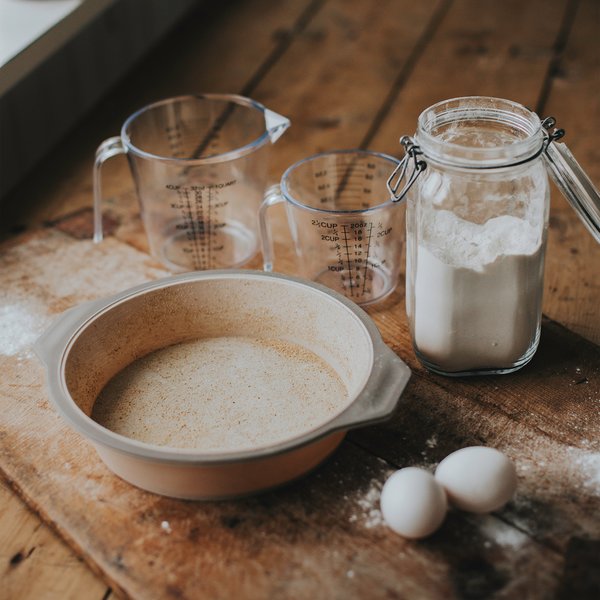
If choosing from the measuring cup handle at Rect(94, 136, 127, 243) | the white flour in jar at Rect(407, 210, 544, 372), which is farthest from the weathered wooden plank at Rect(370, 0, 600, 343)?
the measuring cup handle at Rect(94, 136, 127, 243)

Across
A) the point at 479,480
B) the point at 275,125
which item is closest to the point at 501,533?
the point at 479,480

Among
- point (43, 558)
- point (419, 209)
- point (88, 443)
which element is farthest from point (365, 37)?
point (43, 558)

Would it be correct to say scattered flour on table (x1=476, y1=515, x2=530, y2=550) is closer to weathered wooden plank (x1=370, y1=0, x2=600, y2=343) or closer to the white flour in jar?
the white flour in jar

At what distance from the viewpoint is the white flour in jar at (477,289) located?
71cm

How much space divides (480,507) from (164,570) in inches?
9.6

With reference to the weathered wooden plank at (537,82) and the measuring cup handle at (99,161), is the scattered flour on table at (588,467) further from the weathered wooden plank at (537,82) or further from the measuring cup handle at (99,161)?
the measuring cup handle at (99,161)

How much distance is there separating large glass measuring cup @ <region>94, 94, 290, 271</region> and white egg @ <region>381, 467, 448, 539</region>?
1.44ft

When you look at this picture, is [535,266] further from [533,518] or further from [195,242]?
[195,242]

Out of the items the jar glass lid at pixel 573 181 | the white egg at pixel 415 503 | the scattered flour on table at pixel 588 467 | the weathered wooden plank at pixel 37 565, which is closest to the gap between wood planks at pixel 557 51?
the jar glass lid at pixel 573 181

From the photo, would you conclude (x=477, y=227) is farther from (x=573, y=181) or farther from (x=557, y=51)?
(x=557, y=51)

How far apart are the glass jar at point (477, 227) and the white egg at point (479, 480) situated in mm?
152

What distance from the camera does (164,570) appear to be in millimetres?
610

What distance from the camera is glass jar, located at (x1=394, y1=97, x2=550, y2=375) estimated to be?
27.4 inches

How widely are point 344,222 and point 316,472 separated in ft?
0.92
